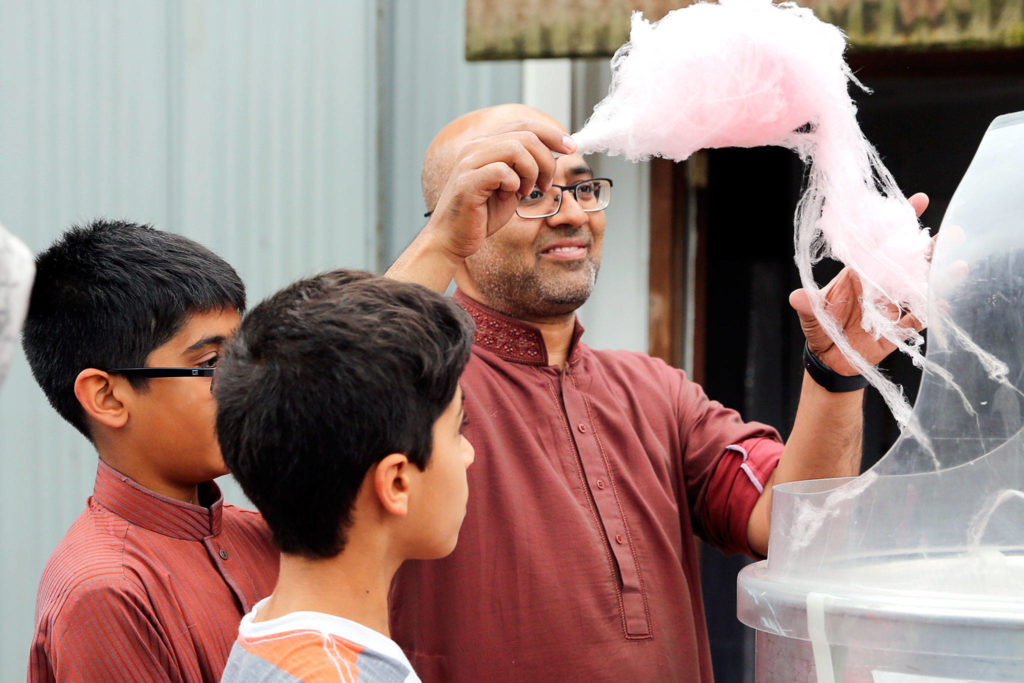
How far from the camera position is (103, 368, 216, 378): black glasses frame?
137cm

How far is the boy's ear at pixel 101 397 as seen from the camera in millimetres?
1370

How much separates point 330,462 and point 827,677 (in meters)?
0.58

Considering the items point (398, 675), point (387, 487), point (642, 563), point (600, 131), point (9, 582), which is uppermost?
point (600, 131)

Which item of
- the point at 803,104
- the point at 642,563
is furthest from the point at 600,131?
the point at 642,563

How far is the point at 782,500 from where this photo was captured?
1257mm

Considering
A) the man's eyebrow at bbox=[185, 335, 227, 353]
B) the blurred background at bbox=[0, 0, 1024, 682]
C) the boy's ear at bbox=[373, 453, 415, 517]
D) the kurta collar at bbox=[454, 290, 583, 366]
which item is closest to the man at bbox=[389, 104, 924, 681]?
the kurta collar at bbox=[454, 290, 583, 366]

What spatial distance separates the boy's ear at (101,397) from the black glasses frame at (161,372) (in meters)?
0.02

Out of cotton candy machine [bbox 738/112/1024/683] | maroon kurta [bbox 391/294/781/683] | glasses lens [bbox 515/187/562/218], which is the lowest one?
maroon kurta [bbox 391/294/781/683]

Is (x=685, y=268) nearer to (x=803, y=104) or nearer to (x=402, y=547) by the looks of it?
(x=803, y=104)

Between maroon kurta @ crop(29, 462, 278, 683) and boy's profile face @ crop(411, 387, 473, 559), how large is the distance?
33cm

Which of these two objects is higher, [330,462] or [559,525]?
[330,462]

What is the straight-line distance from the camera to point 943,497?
3.82ft

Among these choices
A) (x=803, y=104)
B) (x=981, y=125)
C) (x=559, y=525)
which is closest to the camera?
(x=803, y=104)

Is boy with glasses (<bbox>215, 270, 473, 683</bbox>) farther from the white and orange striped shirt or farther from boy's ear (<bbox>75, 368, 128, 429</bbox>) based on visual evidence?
boy's ear (<bbox>75, 368, 128, 429</bbox>)
